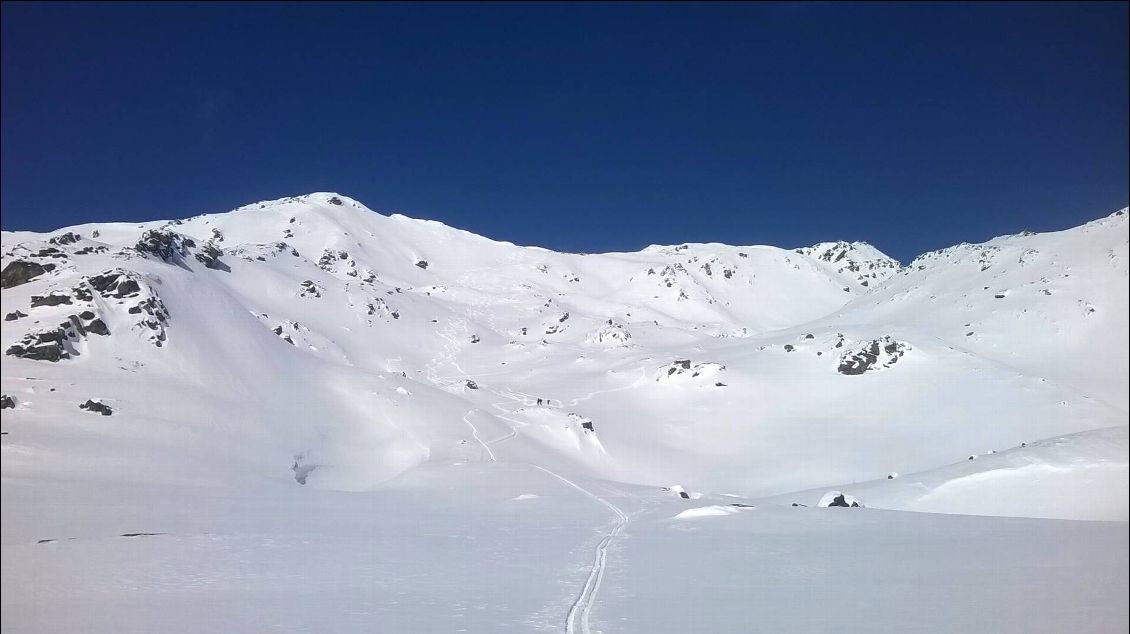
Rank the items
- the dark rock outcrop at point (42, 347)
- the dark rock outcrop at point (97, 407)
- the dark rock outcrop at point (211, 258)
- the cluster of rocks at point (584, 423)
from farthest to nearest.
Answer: the dark rock outcrop at point (211, 258)
the cluster of rocks at point (584, 423)
the dark rock outcrop at point (42, 347)
the dark rock outcrop at point (97, 407)

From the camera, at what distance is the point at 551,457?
2116 inches

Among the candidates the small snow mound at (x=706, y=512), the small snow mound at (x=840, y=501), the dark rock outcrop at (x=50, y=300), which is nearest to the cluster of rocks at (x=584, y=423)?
the small snow mound at (x=840, y=501)

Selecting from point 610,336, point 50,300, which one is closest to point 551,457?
point 50,300

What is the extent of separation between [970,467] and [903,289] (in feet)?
283

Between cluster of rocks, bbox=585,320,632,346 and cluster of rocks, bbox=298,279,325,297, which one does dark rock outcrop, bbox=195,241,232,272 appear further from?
cluster of rocks, bbox=585,320,632,346

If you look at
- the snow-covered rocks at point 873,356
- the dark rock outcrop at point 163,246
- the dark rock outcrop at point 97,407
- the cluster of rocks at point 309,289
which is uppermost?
the cluster of rocks at point 309,289

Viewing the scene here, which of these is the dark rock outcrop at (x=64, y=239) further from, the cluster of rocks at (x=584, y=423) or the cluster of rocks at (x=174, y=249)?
the cluster of rocks at (x=584, y=423)

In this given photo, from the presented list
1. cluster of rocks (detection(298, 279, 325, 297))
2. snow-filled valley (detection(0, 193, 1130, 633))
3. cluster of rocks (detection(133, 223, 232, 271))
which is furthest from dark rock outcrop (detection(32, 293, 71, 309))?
cluster of rocks (detection(298, 279, 325, 297))

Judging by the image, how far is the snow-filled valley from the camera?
13188 mm

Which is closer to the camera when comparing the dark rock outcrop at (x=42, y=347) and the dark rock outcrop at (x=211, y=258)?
the dark rock outcrop at (x=42, y=347)

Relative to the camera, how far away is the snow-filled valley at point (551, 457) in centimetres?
1319

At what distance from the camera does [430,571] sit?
54.6 ft

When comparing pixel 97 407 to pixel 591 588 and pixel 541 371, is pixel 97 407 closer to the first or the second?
pixel 591 588

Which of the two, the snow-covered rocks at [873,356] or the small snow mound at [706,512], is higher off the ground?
the snow-covered rocks at [873,356]
